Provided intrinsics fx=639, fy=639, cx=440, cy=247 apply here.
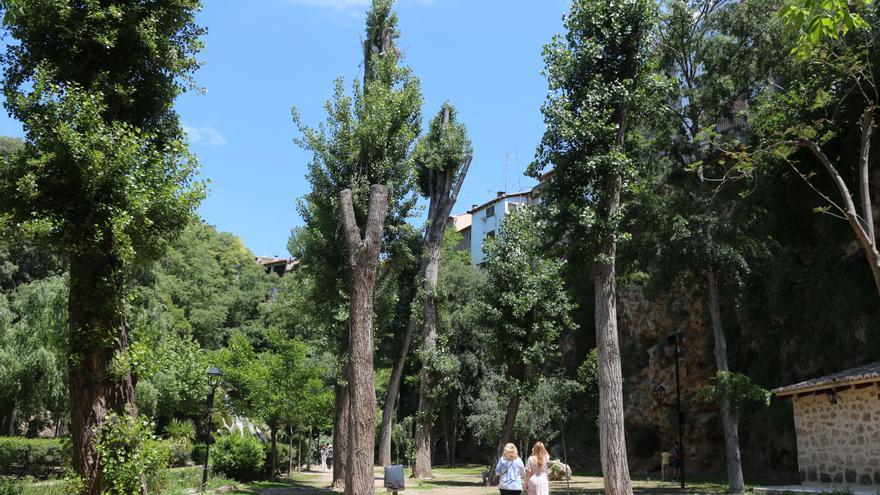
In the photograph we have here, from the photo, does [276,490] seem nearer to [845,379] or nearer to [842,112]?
[845,379]

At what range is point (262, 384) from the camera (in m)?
26.7

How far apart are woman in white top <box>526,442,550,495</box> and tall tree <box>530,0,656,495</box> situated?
142 inches

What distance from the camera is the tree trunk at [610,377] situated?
13.5m

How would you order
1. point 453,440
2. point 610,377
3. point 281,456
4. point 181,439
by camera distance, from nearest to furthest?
point 610,377 → point 181,439 → point 281,456 → point 453,440

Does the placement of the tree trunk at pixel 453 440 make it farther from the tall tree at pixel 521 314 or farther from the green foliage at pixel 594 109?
the green foliage at pixel 594 109

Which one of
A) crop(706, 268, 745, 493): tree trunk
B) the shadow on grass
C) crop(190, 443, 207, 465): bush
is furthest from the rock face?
crop(190, 443, 207, 465): bush

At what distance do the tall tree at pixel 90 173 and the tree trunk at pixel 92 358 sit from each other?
2cm

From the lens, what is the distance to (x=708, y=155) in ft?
71.5

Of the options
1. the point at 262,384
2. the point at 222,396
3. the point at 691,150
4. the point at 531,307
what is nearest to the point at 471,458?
the point at 222,396

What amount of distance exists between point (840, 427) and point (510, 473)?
1111cm

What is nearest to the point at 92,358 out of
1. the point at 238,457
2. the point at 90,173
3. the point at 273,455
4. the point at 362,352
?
the point at 90,173

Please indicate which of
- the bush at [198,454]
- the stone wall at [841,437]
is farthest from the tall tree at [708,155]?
the bush at [198,454]

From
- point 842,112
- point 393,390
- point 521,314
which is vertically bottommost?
point 393,390

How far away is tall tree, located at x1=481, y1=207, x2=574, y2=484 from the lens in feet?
71.6
